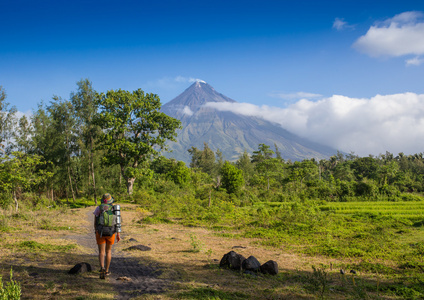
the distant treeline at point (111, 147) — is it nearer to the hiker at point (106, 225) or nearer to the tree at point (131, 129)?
the tree at point (131, 129)

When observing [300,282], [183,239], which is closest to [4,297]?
[300,282]

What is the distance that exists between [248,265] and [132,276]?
9.77 ft

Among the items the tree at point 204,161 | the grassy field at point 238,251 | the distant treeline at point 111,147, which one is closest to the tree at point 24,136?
the distant treeline at point 111,147

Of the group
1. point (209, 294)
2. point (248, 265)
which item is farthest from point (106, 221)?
Answer: point (248, 265)

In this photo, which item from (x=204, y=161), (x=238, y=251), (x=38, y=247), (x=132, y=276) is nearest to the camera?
(x=132, y=276)

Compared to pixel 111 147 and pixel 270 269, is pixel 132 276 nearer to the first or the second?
pixel 270 269

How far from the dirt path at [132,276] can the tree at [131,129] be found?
56.7ft

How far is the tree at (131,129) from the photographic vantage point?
25.6 metres

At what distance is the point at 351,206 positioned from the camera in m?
25.1

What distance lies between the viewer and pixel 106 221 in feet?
21.0

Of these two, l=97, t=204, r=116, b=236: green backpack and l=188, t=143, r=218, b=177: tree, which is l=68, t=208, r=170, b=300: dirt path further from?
l=188, t=143, r=218, b=177: tree

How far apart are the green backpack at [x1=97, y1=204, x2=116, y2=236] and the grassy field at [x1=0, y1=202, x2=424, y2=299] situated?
1.03 meters

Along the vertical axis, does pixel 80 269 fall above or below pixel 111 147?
below

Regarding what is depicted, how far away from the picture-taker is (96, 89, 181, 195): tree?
2556 cm
